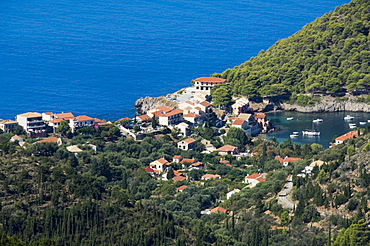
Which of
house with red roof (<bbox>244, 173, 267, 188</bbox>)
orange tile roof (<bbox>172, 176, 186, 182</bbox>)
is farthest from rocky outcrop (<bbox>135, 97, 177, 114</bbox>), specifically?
house with red roof (<bbox>244, 173, 267, 188</bbox>)

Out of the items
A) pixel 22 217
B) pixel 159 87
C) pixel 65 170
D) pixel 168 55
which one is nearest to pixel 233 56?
pixel 168 55

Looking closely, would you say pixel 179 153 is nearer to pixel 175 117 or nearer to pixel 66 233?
pixel 175 117

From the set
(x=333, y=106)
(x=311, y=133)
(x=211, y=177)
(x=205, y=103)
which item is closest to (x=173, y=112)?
(x=205, y=103)

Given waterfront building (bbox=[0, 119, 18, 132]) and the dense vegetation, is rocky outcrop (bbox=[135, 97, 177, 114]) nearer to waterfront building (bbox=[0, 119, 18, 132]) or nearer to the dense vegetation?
waterfront building (bbox=[0, 119, 18, 132])

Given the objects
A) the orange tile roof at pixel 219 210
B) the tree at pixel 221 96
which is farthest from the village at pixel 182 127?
the orange tile roof at pixel 219 210

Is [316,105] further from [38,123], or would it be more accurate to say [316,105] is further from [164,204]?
[164,204]

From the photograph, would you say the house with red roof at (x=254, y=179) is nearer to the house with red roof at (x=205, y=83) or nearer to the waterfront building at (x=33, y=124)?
the waterfront building at (x=33, y=124)
